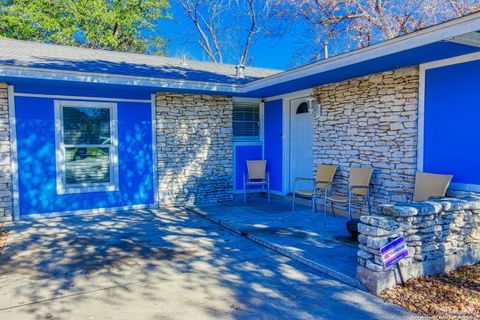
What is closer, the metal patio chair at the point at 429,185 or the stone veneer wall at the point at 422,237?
the stone veneer wall at the point at 422,237

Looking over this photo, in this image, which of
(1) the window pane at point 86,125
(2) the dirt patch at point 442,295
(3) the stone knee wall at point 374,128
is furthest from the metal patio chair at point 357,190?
(1) the window pane at point 86,125

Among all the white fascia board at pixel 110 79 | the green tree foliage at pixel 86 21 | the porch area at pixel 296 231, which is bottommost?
the porch area at pixel 296 231

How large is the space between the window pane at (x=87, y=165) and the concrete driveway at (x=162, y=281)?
1403mm

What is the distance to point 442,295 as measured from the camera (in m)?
2.90

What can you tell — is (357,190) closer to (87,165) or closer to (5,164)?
(87,165)

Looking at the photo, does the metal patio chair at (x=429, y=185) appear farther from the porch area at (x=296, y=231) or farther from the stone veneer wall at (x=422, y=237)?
the porch area at (x=296, y=231)

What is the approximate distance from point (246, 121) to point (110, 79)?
3.22 metres

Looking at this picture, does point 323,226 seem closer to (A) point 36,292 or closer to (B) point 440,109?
(B) point 440,109

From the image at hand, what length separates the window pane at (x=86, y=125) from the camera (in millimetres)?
6130

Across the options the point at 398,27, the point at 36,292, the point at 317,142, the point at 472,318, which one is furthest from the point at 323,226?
the point at 398,27

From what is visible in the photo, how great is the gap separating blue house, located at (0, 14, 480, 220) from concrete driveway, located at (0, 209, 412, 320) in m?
1.56

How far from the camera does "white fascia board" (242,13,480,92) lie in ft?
11.0

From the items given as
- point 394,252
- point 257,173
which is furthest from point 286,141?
point 394,252

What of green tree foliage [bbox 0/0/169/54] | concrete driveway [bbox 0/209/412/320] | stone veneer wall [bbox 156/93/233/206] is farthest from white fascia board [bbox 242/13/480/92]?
green tree foliage [bbox 0/0/169/54]
